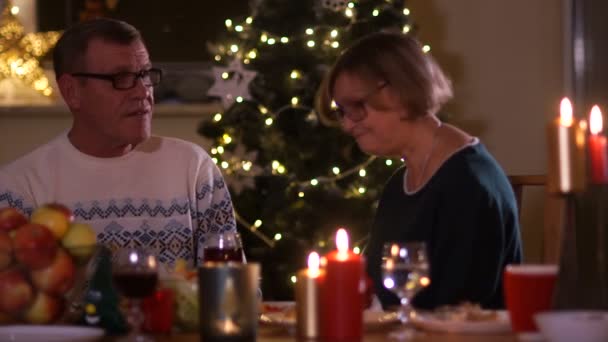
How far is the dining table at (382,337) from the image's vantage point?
1.64 metres

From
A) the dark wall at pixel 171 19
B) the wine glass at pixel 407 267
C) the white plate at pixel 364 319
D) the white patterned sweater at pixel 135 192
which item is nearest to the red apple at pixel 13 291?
the white plate at pixel 364 319

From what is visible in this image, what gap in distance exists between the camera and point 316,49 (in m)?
4.43

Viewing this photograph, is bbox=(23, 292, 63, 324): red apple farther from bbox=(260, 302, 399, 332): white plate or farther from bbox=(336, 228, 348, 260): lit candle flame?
bbox=(336, 228, 348, 260): lit candle flame

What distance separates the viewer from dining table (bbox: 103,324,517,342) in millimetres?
1641

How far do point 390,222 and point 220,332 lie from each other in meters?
1.05

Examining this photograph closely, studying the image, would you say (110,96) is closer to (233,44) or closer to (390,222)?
(390,222)

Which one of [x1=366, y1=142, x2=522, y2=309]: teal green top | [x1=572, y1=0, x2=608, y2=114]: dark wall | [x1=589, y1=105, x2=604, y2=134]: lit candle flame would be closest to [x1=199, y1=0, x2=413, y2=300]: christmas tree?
[x1=572, y1=0, x2=608, y2=114]: dark wall

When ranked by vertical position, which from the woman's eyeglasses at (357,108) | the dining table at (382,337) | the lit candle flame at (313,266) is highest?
the woman's eyeglasses at (357,108)

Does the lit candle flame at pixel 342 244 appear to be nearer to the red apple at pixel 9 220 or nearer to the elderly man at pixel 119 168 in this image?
the red apple at pixel 9 220

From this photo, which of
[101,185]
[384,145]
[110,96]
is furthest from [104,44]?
[384,145]

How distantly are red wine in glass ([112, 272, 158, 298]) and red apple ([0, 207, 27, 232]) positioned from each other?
23cm

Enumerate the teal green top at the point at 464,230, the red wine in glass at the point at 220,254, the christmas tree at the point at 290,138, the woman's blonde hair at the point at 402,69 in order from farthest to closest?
the christmas tree at the point at 290,138 < the woman's blonde hair at the point at 402,69 < the teal green top at the point at 464,230 < the red wine in glass at the point at 220,254

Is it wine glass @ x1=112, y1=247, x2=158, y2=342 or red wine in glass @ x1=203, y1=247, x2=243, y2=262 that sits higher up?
red wine in glass @ x1=203, y1=247, x2=243, y2=262

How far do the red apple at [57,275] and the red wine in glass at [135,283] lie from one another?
0.12 m
